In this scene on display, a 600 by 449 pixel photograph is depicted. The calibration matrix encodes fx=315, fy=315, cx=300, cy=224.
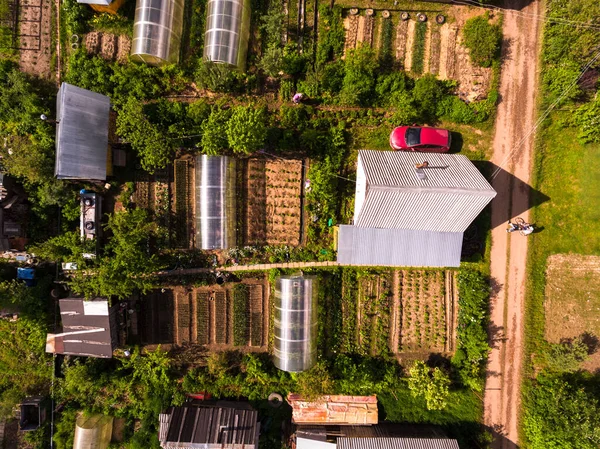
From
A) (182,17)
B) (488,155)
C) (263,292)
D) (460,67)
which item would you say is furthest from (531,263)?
(182,17)

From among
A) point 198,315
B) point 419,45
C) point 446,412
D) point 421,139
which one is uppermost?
point 419,45

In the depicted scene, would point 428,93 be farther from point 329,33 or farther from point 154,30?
point 154,30

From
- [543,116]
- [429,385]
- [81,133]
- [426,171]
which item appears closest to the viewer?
[426,171]

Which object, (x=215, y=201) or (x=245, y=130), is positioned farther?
(x=215, y=201)

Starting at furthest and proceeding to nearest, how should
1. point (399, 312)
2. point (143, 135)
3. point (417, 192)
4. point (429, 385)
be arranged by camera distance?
point (399, 312) < point (429, 385) < point (143, 135) < point (417, 192)

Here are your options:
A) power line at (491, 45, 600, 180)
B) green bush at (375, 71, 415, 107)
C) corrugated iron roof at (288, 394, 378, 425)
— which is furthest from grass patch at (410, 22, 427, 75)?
corrugated iron roof at (288, 394, 378, 425)

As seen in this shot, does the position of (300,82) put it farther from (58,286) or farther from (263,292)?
(58,286)

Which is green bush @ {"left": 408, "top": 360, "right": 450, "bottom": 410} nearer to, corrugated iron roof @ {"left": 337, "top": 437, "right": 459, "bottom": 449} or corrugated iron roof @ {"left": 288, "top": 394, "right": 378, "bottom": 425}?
corrugated iron roof @ {"left": 337, "top": 437, "right": 459, "bottom": 449}

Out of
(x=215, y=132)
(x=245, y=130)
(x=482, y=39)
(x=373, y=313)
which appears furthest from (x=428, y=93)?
(x=373, y=313)
